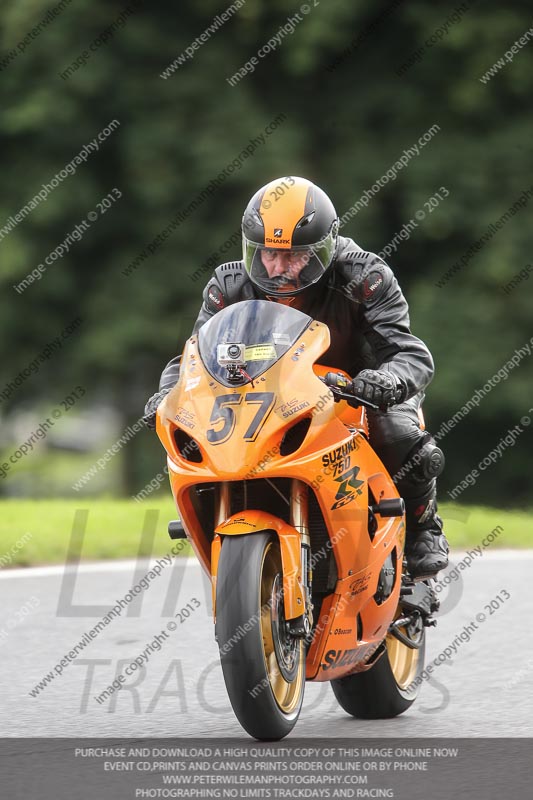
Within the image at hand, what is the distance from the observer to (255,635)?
466 cm

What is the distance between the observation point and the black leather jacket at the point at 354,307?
18.4ft

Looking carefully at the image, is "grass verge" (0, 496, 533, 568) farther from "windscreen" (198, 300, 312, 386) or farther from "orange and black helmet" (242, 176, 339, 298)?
"windscreen" (198, 300, 312, 386)

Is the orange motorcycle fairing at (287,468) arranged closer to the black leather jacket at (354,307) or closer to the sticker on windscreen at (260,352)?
the sticker on windscreen at (260,352)

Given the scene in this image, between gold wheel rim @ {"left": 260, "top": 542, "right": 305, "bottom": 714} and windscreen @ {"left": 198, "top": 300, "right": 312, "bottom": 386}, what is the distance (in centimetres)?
60

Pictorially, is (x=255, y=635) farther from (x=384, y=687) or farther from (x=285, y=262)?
(x=285, y=262)

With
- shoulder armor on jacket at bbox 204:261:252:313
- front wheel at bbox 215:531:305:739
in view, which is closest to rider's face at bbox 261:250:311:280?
shoulder armor on jacket at bbox 204:261:252:313

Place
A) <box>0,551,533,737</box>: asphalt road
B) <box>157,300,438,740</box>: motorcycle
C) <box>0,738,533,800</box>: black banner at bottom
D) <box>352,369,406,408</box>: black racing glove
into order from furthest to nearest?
<box>0,551,533,737</box>: asphalt road, <box>352,369,406,408</box>: black racing glove, <box>157,300,438,740</box>: motorcycle, <box>0,738,533,800</box>: black banner at bottom

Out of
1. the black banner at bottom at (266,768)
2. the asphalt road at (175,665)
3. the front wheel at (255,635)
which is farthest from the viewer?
the asphalt road at (175,665)

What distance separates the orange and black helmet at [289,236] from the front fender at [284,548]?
1.01 m

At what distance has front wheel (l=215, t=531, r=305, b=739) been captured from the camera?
15.3 ft

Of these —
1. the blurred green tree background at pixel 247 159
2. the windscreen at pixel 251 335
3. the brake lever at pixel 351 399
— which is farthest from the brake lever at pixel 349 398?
the blurred green tree background at pixel 247 159

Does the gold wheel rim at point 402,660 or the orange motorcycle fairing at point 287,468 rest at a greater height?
the orange motorcycle fairing at point 287,468

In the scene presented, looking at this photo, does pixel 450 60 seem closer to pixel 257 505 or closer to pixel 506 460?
pixel 506 460

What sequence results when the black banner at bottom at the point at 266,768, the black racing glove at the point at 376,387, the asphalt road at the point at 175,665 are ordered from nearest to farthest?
the black banner at bottom at the point at 266,768 < the black racing glove at the point at 376,387 < the asphalt road at the point at 175,665
